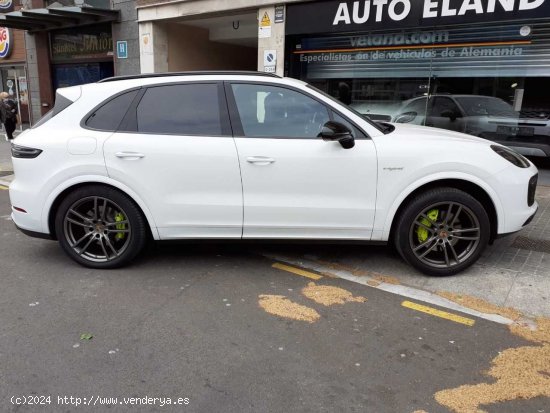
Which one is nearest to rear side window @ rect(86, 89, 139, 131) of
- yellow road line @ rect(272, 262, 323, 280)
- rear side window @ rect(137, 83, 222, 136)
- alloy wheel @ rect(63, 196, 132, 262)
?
rear side window @ rect(137, 83, 222, 136)

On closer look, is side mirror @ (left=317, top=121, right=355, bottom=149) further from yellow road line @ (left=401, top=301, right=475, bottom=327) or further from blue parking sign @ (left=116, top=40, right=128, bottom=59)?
blue parking sign @ (left=116, top=40, right=128, bottom=59)

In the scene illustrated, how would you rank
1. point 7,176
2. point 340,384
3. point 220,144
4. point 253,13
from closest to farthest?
point 340,384 → point 220,144 → point 7,176 → point 253,13

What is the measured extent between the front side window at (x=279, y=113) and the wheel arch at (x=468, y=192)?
100 centimetres

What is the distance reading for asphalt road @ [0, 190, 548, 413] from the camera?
2686mm

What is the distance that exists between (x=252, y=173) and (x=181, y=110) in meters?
0.89

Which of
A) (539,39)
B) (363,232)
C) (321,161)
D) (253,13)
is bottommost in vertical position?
(363,232)

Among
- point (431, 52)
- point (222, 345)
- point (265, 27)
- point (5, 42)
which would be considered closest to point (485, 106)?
point (431, 52)

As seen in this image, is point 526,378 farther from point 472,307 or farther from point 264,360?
point 264,360

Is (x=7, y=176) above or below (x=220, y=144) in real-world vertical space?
below

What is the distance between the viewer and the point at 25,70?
17547 millimetres

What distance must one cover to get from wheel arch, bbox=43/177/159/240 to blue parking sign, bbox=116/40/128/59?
10578 millimetres

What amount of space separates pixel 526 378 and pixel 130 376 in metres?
2.39

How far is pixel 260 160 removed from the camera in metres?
4.07

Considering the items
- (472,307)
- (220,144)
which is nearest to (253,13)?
(220,144)
